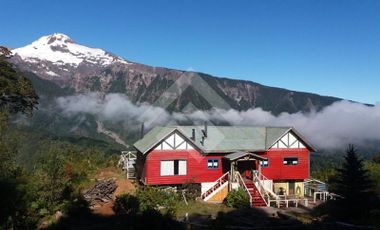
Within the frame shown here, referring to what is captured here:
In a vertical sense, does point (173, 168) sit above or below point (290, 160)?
below

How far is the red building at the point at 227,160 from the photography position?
3728 cm

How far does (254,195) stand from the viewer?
36031 millimetres

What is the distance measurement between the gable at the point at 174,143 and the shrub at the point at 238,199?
6593 millimetres

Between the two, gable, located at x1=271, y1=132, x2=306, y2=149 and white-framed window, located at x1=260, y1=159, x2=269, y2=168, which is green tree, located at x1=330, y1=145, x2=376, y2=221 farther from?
gable, located at x1=271, y1=132, x2=306, y2=149

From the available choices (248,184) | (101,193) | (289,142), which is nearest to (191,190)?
(248,184)

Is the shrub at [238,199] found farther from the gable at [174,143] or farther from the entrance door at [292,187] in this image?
the entrance door at [292,187]

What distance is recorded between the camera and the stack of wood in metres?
32.2

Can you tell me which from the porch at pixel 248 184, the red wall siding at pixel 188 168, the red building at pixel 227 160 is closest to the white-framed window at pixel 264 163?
the red building at pixel 227 160

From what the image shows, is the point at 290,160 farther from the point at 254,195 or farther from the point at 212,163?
the point at 212,163

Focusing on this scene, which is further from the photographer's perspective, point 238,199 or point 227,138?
point 227,138

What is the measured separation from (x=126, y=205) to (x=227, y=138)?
15.9 metres

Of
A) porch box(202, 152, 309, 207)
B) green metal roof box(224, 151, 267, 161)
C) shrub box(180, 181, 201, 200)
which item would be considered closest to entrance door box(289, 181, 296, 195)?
porch box(202, 152, 309, 207)

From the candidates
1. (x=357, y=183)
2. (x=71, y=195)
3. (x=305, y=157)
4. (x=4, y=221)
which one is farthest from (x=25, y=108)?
(x=357, y=183)

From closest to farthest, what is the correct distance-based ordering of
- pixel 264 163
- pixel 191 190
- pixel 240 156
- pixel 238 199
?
pixel 238 199 < pixel 240 156 < pixel 191 190 < pixel 264 163
